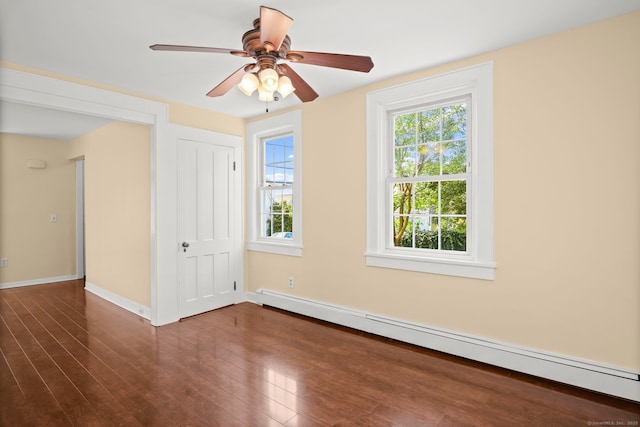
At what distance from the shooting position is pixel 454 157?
Result: 304cm

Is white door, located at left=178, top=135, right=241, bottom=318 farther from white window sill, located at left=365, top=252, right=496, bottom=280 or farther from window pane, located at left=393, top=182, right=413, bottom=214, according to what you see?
window pane, located at left=393, top=182, right=413, bottom=214

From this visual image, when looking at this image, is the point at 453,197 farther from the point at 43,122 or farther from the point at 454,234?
the point at 43,122

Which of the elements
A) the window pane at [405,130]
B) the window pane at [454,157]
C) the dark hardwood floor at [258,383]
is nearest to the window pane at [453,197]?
the window pane at [454,157]

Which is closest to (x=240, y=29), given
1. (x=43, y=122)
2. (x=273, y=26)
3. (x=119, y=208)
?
(x=273, y=26)

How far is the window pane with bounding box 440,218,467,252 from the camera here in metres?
3.02

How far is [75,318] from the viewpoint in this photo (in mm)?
3967

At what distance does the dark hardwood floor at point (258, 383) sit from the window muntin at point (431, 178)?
106cm

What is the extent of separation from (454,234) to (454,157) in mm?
703

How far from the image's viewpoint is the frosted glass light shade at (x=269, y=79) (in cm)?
202

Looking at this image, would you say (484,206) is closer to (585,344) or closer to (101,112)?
(585,344)

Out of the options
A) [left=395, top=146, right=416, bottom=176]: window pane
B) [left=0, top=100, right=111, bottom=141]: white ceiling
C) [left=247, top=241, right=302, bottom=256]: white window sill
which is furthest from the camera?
[left=0, top=100, right=111, bottom=141]: white ceiling

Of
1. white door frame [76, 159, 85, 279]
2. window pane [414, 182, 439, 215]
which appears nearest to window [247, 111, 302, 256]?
window pane [414, 182, 439, 215]

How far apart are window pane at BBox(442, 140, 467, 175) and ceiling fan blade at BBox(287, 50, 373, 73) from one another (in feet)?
4.47

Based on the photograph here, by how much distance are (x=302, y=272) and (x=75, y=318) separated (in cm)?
275
